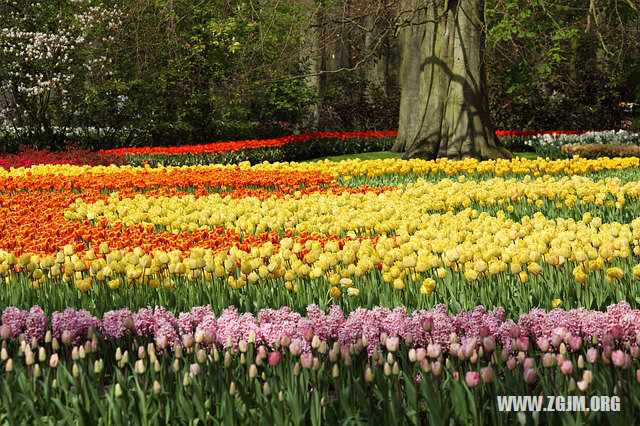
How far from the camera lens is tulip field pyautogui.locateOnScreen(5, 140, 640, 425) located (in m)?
2.48

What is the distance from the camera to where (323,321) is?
9.98 ft

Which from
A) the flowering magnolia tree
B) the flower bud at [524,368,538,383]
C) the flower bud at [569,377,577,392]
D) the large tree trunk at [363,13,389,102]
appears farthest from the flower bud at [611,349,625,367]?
the large tree trunk at [363,13,389,102]

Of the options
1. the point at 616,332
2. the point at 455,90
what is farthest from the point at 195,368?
the point at 455,90

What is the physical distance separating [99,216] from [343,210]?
261 centimetres

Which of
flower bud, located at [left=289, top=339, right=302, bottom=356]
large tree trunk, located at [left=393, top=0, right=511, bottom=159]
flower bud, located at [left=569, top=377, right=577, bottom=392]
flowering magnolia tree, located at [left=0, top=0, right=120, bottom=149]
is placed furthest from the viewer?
flowering magnolia tree, located at [left=0, top=0, right=120, bottom=149]

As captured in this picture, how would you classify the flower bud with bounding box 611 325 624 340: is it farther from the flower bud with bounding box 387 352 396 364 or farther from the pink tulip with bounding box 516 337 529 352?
the flower bud with bounding box 387 352 396 364

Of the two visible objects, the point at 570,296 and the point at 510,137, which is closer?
the point at 570,296

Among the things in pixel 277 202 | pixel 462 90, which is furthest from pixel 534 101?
pixel 277 202

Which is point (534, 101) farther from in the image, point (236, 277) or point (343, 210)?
point (236, 277)

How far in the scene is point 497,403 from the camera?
241 centimetres

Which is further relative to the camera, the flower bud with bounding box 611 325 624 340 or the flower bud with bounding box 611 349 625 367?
the flower bud with bounding box 611 325 624 340

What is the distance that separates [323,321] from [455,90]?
11.5m

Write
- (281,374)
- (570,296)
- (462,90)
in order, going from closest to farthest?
(281,374)
(570,296)
(462,90)

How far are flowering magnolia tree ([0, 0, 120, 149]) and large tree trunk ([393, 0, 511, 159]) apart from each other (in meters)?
9.12
